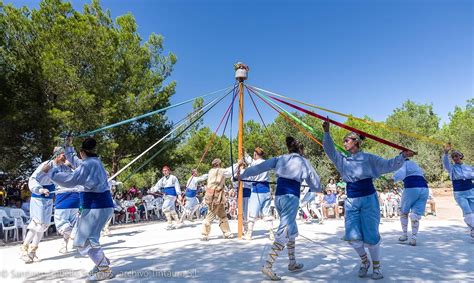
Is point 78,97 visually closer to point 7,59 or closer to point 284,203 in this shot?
point 7,59

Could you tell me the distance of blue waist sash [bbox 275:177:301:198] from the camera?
16.3 feet

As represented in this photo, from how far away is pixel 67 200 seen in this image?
6.81 m

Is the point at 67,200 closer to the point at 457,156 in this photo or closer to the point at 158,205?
the point at 457,156

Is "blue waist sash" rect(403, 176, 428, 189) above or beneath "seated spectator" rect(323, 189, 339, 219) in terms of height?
above

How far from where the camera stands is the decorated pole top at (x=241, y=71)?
7.49m

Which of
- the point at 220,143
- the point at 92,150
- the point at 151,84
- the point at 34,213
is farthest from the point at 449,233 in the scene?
the point at 220,143

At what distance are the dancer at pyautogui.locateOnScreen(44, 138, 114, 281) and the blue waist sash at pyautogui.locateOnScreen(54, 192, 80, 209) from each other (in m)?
2.27

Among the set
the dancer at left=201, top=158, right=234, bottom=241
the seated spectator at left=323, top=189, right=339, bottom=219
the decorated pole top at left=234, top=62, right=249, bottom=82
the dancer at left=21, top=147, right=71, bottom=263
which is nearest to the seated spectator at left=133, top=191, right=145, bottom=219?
the seated spectator at left=323, top=189, right=339, bottom=219

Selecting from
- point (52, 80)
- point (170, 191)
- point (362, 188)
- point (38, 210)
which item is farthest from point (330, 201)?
point (52, 80)

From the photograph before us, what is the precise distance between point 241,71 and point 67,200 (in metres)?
4.51

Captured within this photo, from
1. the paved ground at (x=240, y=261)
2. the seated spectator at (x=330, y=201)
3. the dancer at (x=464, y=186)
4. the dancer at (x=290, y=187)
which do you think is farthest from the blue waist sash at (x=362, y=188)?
the seated spectator at (x=330, y=201)

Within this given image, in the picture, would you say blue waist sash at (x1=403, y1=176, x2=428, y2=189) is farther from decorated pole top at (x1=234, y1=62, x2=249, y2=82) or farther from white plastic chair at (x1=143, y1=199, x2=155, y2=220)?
white plastic chair at (x1=143, y1=199, x2=155, y2=220)

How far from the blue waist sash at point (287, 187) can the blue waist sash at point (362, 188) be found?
2.53 feet

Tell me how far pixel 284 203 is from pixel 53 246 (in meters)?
6.09
